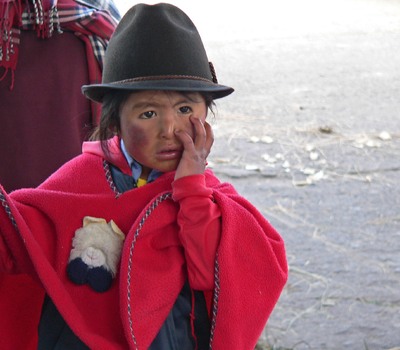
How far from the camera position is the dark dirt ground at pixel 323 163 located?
357cm

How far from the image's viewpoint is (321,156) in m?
5.43

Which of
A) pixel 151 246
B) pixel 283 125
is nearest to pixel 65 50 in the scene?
pixel 151 246

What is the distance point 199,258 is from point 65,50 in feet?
3.52

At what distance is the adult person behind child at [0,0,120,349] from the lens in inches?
99.0

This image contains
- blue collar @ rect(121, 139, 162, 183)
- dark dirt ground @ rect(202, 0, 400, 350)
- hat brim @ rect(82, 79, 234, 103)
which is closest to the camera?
hat brim @ rect(82, 79, 234, 103)

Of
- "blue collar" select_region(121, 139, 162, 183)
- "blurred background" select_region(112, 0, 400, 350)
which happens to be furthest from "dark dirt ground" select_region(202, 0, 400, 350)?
"blue collar" select_region(121, 139, 162, 183)

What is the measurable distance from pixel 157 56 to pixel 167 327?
2.10 ft

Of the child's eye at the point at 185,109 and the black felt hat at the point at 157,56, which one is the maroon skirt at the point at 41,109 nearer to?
the black felt hat at the point at 157,56

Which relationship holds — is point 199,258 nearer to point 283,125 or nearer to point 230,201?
point 230,201

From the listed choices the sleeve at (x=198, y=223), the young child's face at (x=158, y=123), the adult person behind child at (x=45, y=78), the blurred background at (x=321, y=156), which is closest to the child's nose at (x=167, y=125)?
the young child's face at (x=158, y=123)

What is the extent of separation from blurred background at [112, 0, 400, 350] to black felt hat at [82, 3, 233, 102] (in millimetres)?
1776

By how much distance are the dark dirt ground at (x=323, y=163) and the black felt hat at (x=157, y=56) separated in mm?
1785

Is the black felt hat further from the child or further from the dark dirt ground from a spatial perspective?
the dark dirt ground

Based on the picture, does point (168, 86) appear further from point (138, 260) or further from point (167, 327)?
point (167, 327)
